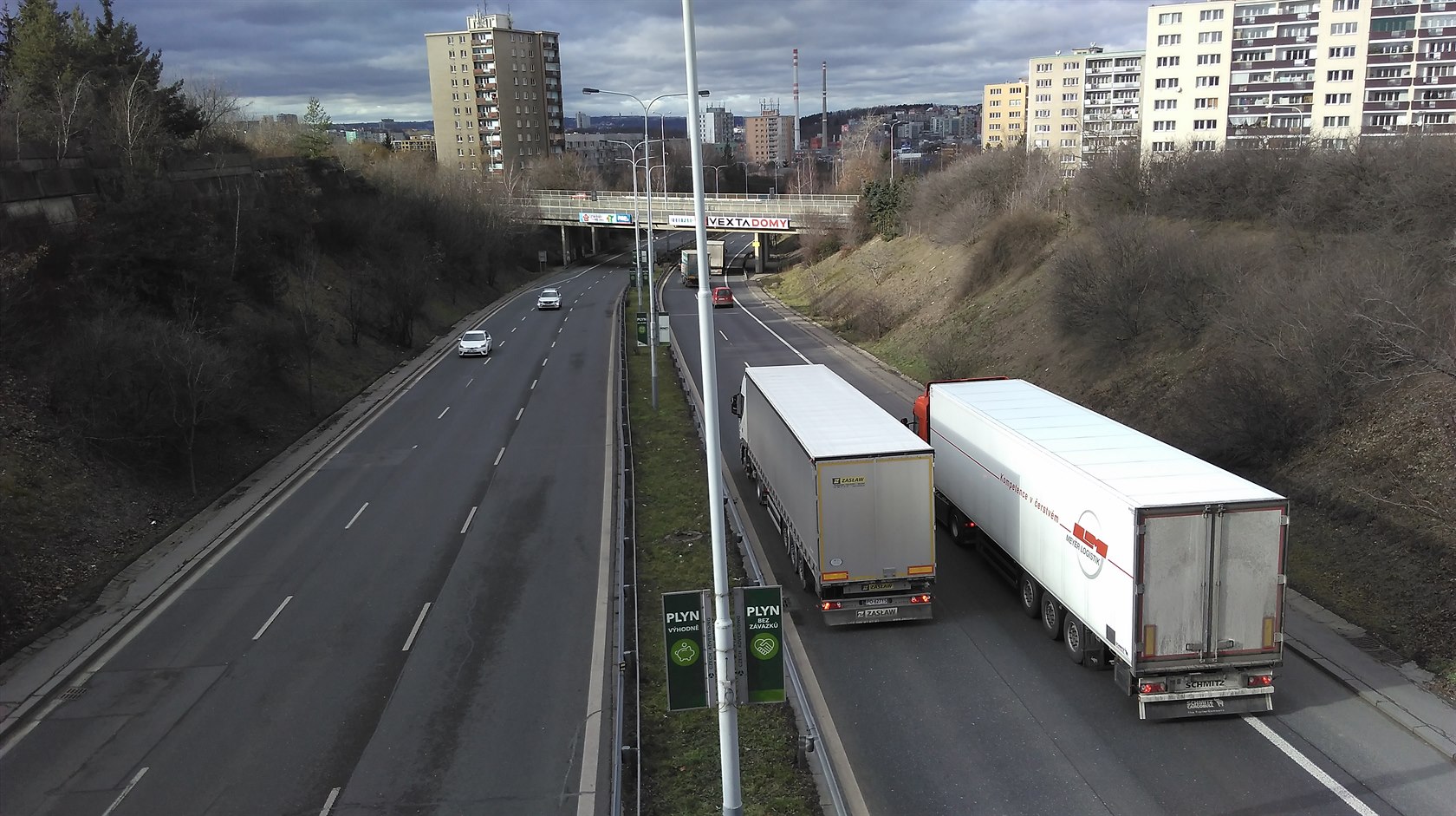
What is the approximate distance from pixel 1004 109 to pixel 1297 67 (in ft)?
365

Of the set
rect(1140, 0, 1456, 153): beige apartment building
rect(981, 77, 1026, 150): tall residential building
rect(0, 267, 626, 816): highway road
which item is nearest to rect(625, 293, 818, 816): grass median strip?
rect(0, 267, 626, 816): highway road

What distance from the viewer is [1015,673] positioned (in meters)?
13.6

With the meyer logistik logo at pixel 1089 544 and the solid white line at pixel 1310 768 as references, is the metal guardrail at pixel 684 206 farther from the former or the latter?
the solid white line at pixel 1310 768

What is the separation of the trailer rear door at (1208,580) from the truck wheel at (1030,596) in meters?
3.44

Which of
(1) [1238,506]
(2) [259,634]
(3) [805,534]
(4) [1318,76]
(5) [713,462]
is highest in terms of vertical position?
(4) [1318,76]

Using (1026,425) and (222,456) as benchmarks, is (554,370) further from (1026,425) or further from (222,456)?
(1026,425)

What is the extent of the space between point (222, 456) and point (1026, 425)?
2178 cm

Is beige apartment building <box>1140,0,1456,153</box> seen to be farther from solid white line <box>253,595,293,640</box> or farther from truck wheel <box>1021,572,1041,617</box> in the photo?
solid white line <box>253,595,293,640</box>

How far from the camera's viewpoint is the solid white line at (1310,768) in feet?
33.5

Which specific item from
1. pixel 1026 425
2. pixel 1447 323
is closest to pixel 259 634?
pixel 1026 425

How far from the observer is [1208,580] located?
11562 mm

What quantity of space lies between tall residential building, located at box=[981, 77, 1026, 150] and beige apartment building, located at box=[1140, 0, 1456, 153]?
85803 millimetres

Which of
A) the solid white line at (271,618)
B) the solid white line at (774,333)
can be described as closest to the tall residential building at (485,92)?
the solid white line at (774,333)

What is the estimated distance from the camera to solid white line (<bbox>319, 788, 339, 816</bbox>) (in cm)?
1095
